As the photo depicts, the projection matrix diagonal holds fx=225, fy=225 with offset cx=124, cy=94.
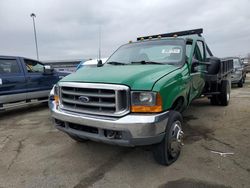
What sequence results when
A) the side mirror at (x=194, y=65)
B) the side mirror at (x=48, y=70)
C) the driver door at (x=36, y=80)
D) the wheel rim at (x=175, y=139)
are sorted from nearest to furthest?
the wheel rim at (x=175, y=139) < the side mirror at (x=194, y=65) < the driver door at (x=36, y=80) < the side mirror at (x=48, y=70)

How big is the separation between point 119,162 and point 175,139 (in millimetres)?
934

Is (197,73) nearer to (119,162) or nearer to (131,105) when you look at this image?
(131,105)

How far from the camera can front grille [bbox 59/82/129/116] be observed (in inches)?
112

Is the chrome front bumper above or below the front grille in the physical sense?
below

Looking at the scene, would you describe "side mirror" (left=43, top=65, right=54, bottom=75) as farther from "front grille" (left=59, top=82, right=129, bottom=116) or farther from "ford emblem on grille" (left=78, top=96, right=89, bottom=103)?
"ford emblem on grille" (left=78, top=96, right=89, bottom=103)

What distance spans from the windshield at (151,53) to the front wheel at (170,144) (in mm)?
1100

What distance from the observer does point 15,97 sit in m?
6.75

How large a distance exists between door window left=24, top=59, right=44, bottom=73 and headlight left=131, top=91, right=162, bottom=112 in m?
5.58

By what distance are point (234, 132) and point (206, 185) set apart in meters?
2.32

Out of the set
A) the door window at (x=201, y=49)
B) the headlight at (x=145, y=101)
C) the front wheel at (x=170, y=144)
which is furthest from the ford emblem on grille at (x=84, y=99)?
the door window at (x=201, y=49)

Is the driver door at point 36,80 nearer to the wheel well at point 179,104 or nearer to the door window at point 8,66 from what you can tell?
the door window at point 8,66

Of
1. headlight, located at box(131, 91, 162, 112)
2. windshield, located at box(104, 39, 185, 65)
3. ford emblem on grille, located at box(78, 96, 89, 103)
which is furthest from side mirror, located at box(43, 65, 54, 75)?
headlight, located at box(131, 91, 162, 112)

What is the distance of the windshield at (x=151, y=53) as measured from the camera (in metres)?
4.03

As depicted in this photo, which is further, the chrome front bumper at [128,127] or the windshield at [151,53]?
the windshield at [151,53]
